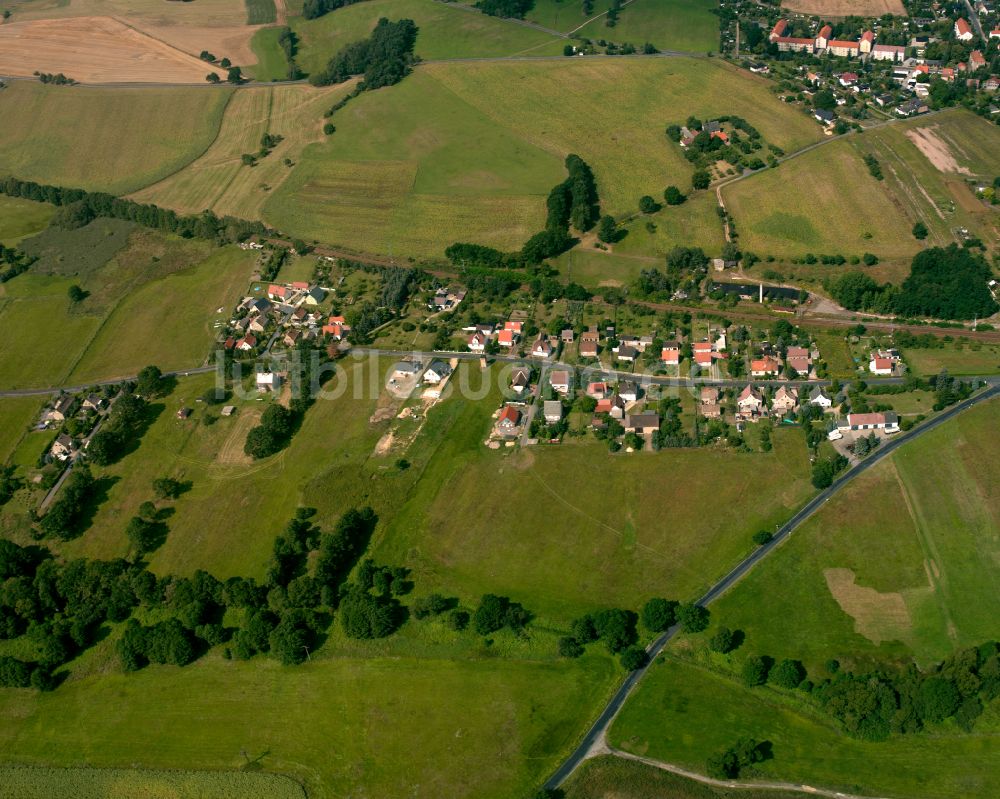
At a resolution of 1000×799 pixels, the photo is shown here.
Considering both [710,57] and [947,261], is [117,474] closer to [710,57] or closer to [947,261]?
[947,261]

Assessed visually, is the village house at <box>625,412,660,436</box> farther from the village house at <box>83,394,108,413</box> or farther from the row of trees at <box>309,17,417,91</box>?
the row of trees at <box>309,17,417,91</box>

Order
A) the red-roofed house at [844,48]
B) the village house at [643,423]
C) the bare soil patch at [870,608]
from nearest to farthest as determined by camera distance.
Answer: the bare soil patch at [870,608], the village house at [643,423], the red-roofed house at [844,48]

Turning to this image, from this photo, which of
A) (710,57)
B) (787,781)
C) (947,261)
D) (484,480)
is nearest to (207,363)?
(484,480)

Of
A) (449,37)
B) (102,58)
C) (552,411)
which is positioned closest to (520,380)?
(552,411)

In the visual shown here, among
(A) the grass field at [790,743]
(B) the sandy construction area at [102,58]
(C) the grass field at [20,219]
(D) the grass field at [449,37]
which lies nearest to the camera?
(A) the grass field at [790,743]

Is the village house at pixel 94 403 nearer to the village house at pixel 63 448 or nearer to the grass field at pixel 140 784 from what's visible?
the village house at pixel 63 448

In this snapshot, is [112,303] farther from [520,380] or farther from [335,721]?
[335,721]

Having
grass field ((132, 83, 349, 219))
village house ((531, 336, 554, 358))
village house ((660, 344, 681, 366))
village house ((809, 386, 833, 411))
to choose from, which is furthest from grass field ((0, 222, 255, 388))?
village house ((809, 386, 833, 411))

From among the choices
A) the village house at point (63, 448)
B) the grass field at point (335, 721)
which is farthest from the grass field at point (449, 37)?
the grass field at point (335, 721)
